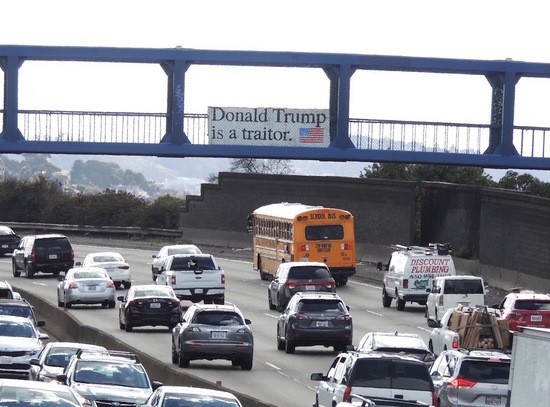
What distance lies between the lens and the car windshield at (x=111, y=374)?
2548 centimetres

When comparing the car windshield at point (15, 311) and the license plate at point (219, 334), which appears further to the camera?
the car windshield at point (15, 311)

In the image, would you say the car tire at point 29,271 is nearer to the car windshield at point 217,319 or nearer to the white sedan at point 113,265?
the white sedan at point 113,265

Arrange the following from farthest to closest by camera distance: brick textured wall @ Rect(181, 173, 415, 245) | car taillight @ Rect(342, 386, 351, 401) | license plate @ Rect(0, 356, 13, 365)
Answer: brick textured wall @ Rect(181, 173, 415, 245) < license plate @ Rect(0, 356, 13, 365) < car taillight @ Rect(342, 386, 351, 401)

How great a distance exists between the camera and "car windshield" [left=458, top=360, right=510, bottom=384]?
2491 cm

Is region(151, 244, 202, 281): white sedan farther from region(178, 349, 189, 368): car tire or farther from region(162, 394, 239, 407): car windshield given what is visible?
region(162, 394, 239, 407): car windshield

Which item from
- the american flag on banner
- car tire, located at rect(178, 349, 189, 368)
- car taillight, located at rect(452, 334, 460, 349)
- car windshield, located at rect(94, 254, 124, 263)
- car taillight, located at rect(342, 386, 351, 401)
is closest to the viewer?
car taillight, located at rect(342, 386, 351, 401)

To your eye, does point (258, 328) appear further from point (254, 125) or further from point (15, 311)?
point (15, 311)

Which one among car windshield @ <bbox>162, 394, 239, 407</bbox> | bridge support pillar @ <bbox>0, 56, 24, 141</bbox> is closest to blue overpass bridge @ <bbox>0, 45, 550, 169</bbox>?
bridge support pillar @ <bbox>0, 56, 24, 141</bbox>

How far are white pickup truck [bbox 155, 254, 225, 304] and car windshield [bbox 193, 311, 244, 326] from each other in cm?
1377

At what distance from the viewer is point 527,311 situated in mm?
38875

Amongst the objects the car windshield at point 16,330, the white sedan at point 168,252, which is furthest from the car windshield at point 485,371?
the white sedan at point 168,252

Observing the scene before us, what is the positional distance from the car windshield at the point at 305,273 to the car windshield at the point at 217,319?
12.5 m

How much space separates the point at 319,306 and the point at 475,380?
13404 millimetres

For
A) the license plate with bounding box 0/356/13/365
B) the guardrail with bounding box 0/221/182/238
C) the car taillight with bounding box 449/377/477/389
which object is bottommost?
the guardrail with bounding box 0/221/182/238
